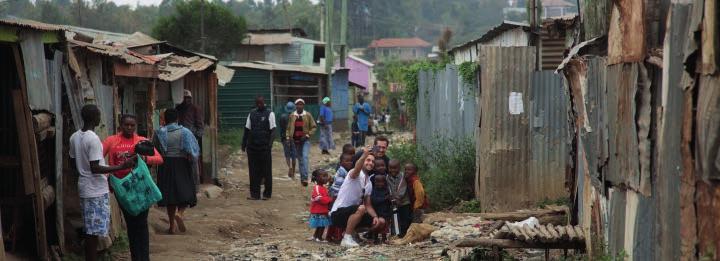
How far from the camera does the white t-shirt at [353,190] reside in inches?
447

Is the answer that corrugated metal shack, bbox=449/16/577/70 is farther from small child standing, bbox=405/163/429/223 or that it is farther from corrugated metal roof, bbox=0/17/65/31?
corrugated metal roof, bbox=0/17/65/31

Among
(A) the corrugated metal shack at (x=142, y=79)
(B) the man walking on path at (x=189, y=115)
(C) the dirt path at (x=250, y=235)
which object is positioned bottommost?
(C) the dirt path at (x=250, y=235)

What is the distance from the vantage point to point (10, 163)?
877 centimetres

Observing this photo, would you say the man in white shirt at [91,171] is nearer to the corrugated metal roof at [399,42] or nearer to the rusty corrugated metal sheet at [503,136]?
the rusty corrugated metal sheet at [503,136]

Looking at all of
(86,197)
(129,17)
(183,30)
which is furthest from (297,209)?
(129,17)

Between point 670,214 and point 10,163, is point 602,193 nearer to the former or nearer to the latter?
point 670,214

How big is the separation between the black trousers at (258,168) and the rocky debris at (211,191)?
0.68m

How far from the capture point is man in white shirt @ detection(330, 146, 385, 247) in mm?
11312

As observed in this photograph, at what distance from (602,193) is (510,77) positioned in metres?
4.52

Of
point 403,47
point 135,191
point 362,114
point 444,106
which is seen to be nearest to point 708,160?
point 135,191

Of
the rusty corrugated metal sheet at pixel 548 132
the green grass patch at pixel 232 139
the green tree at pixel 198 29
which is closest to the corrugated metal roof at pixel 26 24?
the rusty corrugated metal sheet at pixel 548 132

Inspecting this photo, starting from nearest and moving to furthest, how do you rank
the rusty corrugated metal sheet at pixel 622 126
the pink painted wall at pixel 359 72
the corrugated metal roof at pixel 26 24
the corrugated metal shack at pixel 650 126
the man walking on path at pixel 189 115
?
the corrugated metal shack at pixel 650 126 < the rusty corrugated metal sheet at pixel 622 126 < the corrugated metal roof at pixel 26 24 < the man walking on path at pixel 189 115 < the pink painted wall at pixel 359 72

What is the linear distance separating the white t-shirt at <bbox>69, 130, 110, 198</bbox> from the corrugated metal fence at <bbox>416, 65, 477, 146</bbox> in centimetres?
628

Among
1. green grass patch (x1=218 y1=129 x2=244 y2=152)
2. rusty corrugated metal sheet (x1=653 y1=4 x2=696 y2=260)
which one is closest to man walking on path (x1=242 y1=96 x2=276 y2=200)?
green grass patch (x1=218 y1=129 x2=244 y2=152)
